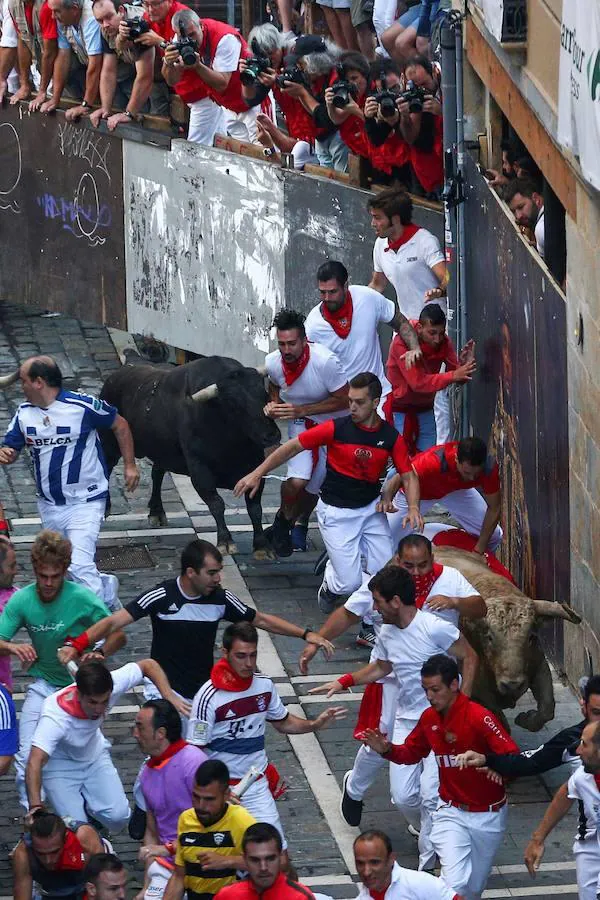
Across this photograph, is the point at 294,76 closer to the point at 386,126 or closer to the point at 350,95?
the point at 350,95

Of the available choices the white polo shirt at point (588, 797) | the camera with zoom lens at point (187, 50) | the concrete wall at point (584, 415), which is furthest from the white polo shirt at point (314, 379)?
the white polo shirt at point (588, 797)

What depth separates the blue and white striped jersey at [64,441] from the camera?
13.9 meters

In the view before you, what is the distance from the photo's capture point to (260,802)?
1055cm

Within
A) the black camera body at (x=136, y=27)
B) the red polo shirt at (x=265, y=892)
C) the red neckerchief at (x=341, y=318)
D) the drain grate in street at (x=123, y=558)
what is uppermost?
the black camera body at (x=136, y=27)

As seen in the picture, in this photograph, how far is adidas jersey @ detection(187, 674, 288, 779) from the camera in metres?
10.6

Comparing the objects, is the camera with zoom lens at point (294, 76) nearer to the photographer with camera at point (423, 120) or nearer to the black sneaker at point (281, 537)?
the photographer with camera at point (423, 120)

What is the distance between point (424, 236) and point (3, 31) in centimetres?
775

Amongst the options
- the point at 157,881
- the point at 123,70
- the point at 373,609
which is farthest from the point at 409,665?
the point at 123,70

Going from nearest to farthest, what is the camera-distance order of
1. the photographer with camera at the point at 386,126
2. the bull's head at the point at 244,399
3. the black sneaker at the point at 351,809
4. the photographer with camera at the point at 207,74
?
the black sneaker at the point at 351,809 → the bull's head at the point at 244,399 → the photographer with camera at the point at 386,126 → the photographer with camera at the point at 207,74

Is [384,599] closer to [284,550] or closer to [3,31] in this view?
[284,550]

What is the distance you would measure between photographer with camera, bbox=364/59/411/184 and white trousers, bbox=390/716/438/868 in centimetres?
659

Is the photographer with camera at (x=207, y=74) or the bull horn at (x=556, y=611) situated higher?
the photographer with camera at (x=207, y=74)

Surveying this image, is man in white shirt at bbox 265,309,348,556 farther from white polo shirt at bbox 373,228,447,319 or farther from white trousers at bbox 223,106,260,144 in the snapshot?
white trousers at bbox 223,106,260,144

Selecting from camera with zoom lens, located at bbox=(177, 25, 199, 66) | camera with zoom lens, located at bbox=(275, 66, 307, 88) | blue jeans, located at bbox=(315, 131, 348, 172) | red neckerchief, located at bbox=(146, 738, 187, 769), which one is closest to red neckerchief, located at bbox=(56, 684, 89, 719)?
red neckerchief, located at bbox=(146, 738, 187, 769)
